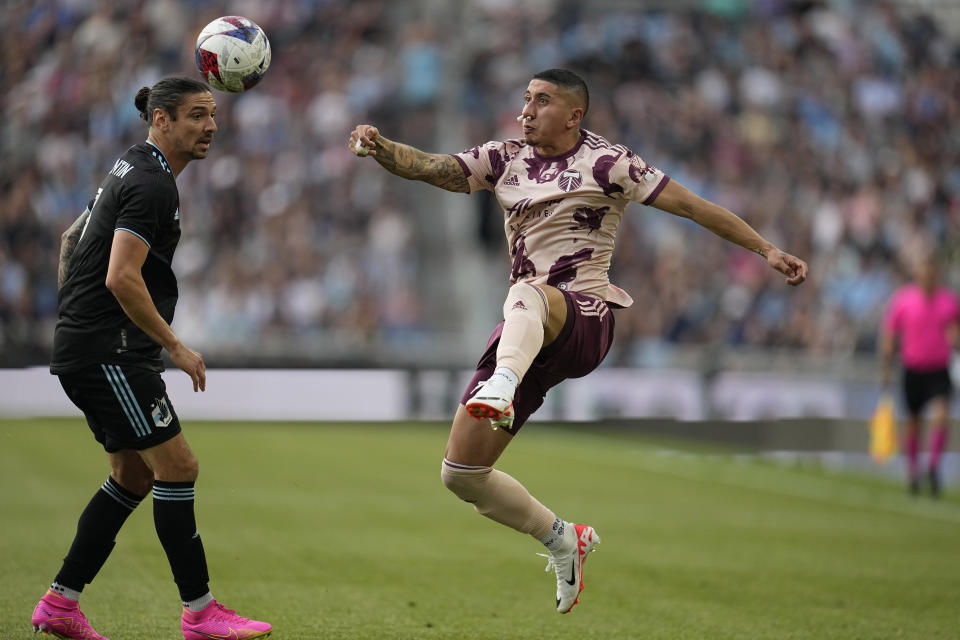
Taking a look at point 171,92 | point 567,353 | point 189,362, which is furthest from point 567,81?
point 189,362

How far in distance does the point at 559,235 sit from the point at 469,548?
4288 millimetres

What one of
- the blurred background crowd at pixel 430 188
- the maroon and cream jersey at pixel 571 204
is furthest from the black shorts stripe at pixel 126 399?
the blurred background crowd at pixel 430 188

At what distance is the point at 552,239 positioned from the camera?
6.96m

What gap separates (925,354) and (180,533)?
1096 cm

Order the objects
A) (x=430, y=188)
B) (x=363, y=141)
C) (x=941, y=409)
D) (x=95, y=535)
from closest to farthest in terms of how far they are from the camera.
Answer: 1. (x=95, y=535)
2. (x=363, y=141)
3. (x=941, y=409)
4. (x=430, y=188)

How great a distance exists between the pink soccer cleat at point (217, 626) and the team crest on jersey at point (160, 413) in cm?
90

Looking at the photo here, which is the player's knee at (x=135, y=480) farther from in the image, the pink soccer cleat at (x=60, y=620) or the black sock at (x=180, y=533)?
the pink soccer cleat at (x=60, y=620)

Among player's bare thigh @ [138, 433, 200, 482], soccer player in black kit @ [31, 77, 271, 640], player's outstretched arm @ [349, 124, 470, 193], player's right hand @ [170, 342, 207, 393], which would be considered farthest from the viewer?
player's outstretched arm @ [349, 124, 470, 193]

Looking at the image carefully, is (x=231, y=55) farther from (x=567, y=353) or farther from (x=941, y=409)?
(x=941, y=409)

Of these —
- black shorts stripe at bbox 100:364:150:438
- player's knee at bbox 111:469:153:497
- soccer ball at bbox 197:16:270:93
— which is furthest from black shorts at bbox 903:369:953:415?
black shorts stripe at bbox 100:364:150:438

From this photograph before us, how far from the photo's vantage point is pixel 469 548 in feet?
34.7

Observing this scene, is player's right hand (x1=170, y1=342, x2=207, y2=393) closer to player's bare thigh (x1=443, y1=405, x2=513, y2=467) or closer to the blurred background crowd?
player's bare thigh (x1=443, y1=405, x2=513, y2=467)

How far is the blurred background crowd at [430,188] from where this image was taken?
2081 cm

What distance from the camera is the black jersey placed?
6160 mm
